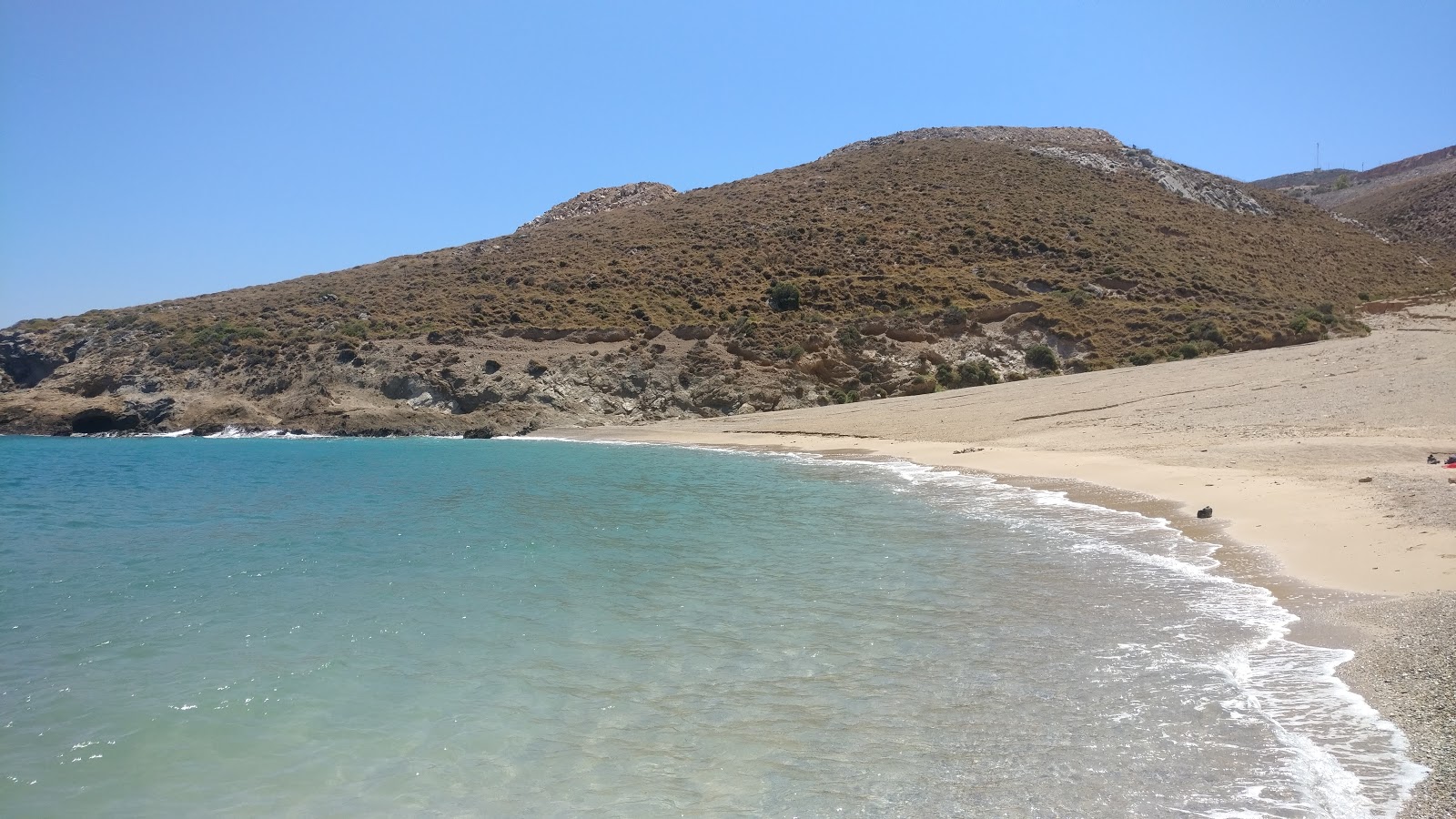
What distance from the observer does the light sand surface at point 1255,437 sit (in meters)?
9.84

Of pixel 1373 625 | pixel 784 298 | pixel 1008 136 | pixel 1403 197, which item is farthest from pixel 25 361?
pixel 1403 197

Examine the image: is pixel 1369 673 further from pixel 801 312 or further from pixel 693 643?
pixel 801 312

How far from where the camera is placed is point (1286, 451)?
50.8 feet

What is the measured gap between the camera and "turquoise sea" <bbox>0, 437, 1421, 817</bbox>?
16.8 feet

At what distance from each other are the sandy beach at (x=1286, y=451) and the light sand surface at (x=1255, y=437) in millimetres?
50

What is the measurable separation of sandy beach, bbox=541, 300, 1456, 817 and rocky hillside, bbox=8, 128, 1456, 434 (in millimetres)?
5320

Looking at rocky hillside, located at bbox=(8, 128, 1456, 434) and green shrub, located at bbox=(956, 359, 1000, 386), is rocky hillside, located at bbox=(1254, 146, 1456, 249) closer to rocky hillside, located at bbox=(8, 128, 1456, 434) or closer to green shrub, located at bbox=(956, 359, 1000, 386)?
rocky hillside, located at bbox=(8, 128, 1456, 434)

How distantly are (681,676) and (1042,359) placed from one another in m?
36.3

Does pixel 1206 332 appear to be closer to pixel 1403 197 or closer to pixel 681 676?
pixel 681 676

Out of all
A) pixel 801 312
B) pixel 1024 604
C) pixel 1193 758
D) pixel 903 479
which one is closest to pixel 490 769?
pixel 1193 758

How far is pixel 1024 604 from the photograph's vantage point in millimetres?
8695

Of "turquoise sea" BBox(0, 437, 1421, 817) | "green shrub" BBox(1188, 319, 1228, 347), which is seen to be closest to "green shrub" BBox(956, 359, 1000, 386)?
"green shrub" BBox(1188, 319, 1228, 347)

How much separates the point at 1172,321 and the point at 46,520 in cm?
4260

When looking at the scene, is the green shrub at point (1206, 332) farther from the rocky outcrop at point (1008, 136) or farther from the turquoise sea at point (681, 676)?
the rocky outcrop at point (1008, 136)
